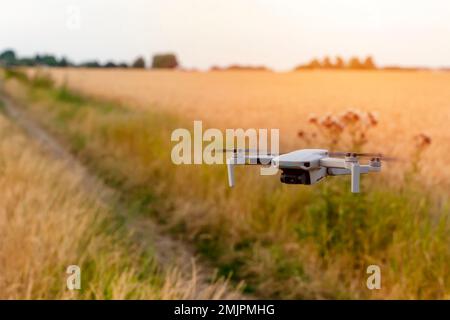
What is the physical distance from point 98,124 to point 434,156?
8.10 m

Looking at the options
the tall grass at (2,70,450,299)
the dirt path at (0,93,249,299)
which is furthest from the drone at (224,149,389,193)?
the dirt path at (0,93,249,299)

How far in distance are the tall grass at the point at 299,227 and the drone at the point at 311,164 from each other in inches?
95.4

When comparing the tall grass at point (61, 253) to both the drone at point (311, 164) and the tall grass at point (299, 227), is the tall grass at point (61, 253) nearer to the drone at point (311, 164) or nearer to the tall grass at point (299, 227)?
the tall grass at point (299, 227)

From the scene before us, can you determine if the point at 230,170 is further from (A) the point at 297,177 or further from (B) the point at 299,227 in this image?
(B) the point at 299,227

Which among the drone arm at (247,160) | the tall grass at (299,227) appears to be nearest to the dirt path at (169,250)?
the tall grass at (299,227)

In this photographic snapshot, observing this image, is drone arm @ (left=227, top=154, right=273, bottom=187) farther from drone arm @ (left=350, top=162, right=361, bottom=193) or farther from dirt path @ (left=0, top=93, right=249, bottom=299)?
dirt path @ (left=0, top=93, right=249, bottom=299)

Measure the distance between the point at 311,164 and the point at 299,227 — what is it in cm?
387

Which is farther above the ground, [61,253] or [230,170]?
[230,170]

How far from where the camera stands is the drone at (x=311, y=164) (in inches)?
25.7

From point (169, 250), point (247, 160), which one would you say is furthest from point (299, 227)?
point (247, 160)

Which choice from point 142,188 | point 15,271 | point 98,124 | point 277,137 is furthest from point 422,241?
point 98,124

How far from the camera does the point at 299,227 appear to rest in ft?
14.7

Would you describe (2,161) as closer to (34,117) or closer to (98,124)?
(98,124)

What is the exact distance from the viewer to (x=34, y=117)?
1756 centimetres
